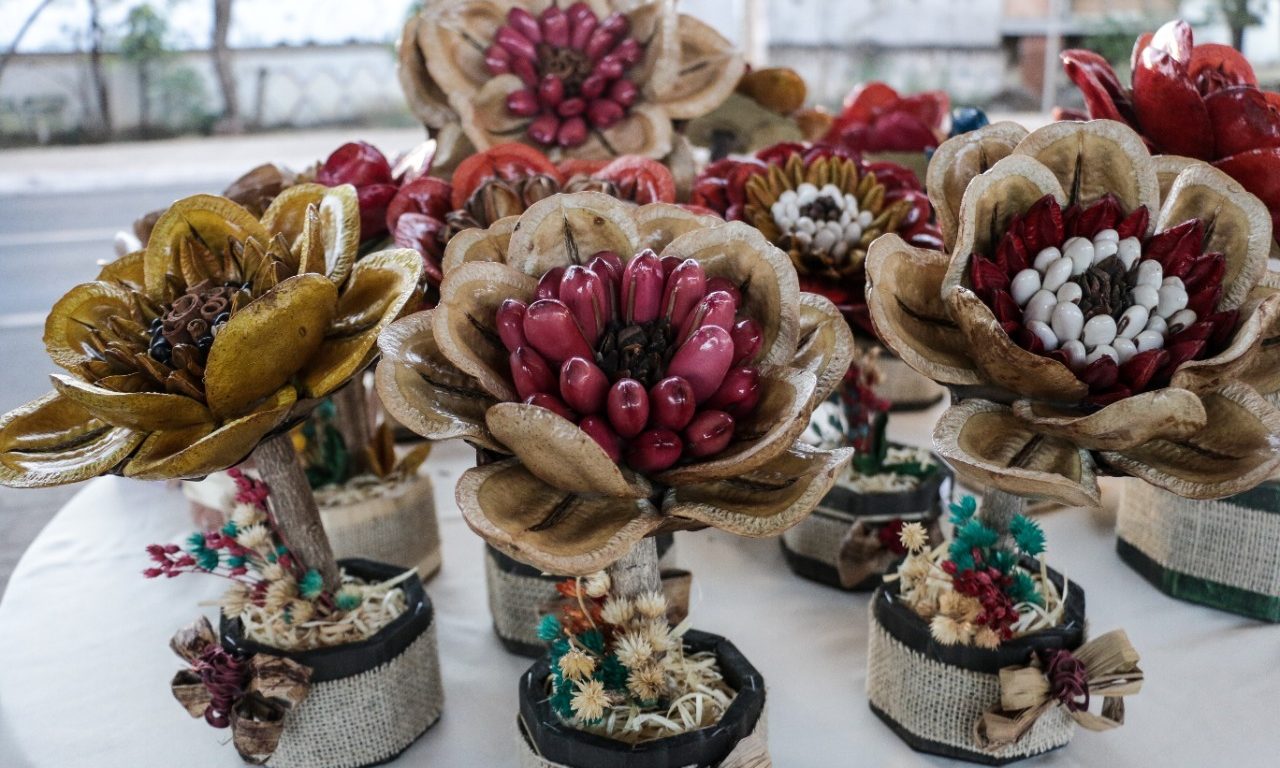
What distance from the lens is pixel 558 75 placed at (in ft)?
2.34

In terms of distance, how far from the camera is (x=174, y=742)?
56cm

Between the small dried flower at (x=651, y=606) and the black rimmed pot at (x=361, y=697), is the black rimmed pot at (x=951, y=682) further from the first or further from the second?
the black rimmed pot at (x=361, y=697)

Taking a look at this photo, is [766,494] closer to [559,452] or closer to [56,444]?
[559,452]

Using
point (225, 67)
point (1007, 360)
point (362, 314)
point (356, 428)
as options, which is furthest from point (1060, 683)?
point (225, 67)

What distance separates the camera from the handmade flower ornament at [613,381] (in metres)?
0.37

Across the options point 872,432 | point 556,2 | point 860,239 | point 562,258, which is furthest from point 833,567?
point 556,2

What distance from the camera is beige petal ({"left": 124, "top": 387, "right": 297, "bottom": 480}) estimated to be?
0.42m

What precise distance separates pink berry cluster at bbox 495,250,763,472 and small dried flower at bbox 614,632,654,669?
102 millimetres

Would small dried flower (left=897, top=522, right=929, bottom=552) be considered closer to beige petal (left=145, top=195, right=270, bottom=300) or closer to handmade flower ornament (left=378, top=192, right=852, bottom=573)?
handmade flower ornament (left=378, top=192, right=852, bottom=573)

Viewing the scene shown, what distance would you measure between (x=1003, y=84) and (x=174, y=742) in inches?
89.8

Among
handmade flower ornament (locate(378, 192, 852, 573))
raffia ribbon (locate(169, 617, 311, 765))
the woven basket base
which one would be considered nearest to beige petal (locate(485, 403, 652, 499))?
handmade flower ornament (locate(378, 192, 852, 573))

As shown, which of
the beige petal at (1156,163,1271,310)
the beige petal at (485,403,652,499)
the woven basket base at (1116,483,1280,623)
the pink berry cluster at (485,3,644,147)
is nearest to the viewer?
the beige petal at (485,403,652,499)

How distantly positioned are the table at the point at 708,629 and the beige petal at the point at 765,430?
0.22 metres

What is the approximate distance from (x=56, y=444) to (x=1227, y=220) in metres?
0.56
